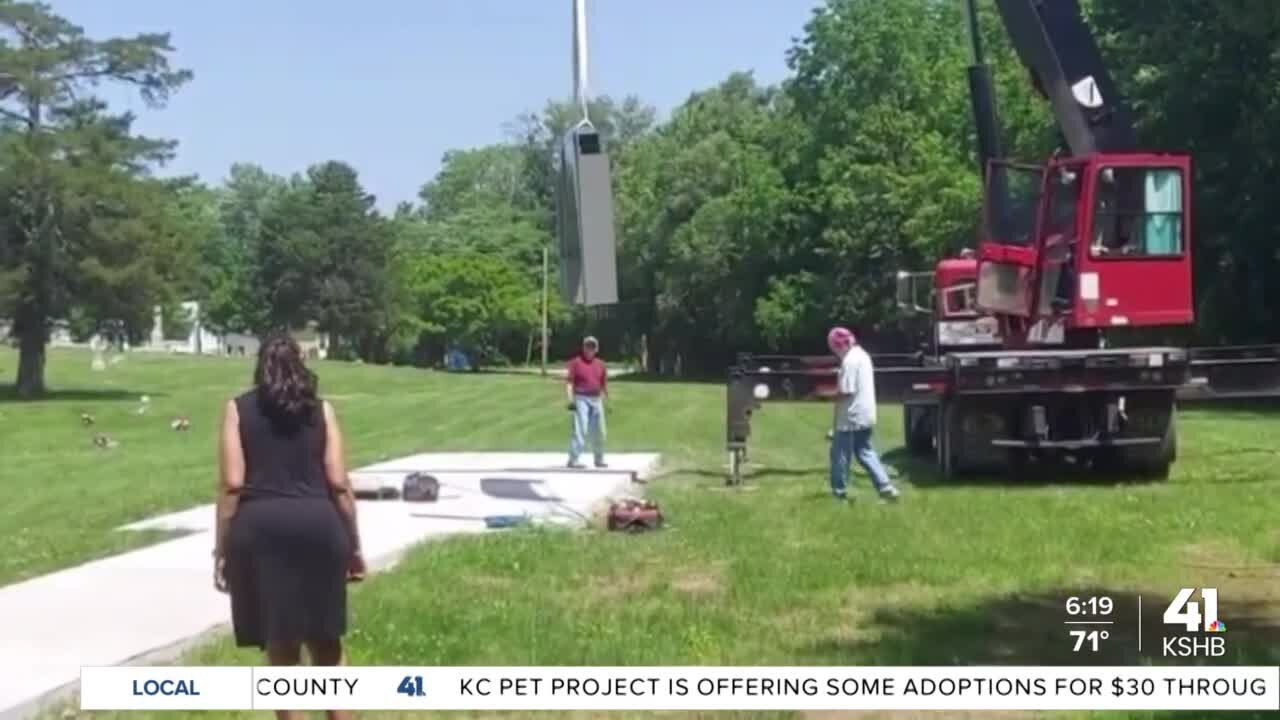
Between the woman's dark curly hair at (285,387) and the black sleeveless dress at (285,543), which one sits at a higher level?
the woman's dark curly hair at (285,387)

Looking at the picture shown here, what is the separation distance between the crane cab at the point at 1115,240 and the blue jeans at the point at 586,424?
21.0 feet

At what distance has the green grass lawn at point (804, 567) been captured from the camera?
977 centimetres

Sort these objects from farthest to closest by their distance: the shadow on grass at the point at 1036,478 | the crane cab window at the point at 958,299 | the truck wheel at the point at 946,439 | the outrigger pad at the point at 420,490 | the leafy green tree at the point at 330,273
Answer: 1. the leafy green tree at the point at 330,273
2. the crane cab window at the point at 958,299
3. the truck wheel at the point at 946,439
4. the shadow on grass at the point at 1036,478
5. the outrigger pad at the point at 420,490

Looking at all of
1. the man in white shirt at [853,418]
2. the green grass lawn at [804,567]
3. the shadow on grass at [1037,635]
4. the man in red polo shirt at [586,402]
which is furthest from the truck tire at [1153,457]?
the shadow on grass at [1037,635]

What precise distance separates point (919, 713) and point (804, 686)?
0.49 metres

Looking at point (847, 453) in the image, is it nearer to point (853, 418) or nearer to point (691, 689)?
point (853, 418)

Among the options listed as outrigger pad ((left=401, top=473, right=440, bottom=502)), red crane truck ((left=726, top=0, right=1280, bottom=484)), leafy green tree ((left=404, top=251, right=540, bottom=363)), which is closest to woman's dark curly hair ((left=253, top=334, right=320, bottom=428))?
outrigger pad ((left=401, top=473, right=440, bottom=502))

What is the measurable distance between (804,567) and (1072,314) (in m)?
7.58

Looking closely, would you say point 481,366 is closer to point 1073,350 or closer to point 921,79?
point 921,79

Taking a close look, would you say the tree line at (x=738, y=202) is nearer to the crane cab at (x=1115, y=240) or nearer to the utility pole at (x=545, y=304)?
the utility pole at (x=545, y=304)

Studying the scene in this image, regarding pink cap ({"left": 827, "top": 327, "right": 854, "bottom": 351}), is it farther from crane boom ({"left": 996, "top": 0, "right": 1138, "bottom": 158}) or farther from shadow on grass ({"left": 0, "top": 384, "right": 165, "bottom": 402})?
shadow on grass ({"left": 0, "top": 384, "right": 165, "bottom": 402})

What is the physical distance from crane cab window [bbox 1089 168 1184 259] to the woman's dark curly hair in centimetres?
1299

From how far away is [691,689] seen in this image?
7.84m

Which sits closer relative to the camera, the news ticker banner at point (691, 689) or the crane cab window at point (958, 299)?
the news ticker banner at point (691, 689)
